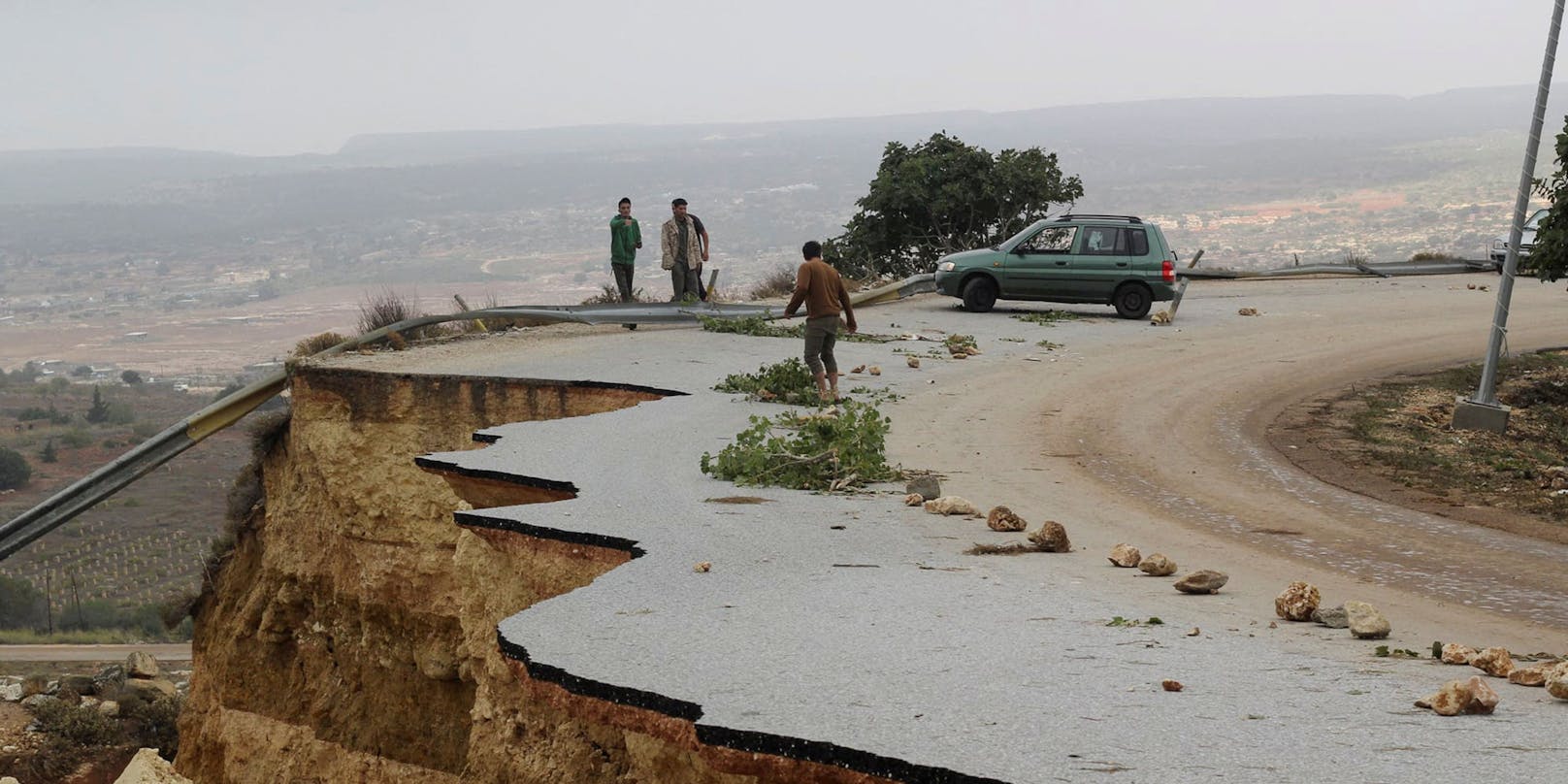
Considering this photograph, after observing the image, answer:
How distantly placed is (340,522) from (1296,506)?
11197mm

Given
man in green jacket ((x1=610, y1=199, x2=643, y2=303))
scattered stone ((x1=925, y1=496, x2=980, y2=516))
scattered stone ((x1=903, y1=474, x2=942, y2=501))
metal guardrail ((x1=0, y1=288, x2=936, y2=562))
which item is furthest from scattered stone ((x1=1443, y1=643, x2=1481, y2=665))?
man in green jacket ((x1=610, y1=199, x2=643, y2=303))

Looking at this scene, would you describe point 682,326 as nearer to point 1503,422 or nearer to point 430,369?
point 430,369

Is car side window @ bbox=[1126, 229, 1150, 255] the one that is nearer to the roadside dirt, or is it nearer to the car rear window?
the car rear window

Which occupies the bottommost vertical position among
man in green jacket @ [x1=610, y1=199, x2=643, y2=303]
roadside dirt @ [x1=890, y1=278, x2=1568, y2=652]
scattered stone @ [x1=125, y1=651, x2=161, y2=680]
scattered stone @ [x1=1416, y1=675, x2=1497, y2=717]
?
scattered stone @ [x1=125, y1=651, x2=161, y2=680]

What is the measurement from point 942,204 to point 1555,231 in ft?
52.2

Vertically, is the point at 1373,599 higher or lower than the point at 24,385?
higher

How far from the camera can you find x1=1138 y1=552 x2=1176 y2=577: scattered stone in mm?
9758

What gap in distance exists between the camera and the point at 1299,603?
8469mm

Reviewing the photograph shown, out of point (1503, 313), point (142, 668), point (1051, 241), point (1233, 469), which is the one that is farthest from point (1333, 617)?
point (142, 668)

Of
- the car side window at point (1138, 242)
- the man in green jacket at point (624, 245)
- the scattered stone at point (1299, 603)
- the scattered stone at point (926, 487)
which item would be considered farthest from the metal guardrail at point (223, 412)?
the scattered stone at point (1299, 603)

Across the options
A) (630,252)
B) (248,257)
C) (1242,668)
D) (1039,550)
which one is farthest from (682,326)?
(248,257)

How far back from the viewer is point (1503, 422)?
A: 16.9m

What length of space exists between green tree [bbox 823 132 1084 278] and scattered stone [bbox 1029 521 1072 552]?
2341 cm

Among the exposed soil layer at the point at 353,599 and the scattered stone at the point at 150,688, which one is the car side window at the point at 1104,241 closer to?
the exposed soil layer at the point at 353,599
